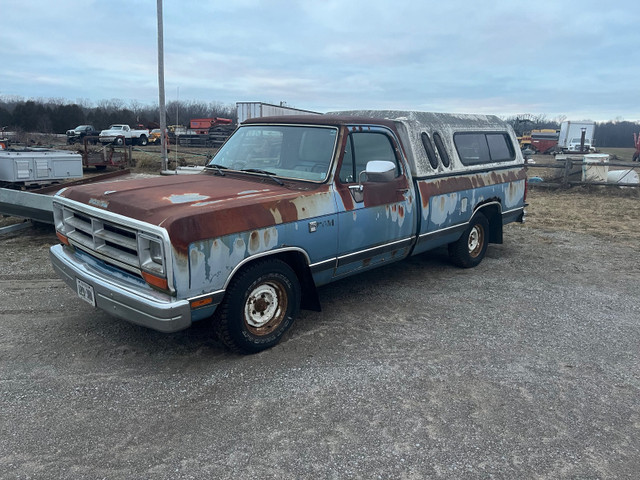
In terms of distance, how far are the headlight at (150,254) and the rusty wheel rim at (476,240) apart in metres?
4.74

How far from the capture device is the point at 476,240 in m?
7.11

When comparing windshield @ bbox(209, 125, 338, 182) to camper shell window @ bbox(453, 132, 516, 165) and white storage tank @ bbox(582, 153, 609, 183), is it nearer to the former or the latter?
camper shell window @ bbox(453, 132, 516, 165)

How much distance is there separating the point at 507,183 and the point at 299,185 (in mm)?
3996

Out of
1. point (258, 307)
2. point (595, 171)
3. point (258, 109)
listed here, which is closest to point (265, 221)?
point (258, 307)

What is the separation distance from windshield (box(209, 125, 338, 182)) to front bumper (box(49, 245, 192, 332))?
1.76 meters

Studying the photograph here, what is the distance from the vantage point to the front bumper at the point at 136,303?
Result: 11.2ft

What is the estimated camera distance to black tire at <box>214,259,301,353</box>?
3834 mm

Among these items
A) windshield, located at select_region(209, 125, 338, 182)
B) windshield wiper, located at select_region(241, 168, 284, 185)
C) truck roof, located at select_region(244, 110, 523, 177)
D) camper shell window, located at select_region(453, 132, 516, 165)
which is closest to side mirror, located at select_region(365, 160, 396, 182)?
windshield, located at select_region(209, 125, 338, 182)

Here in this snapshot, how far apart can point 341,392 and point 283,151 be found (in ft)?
8.11

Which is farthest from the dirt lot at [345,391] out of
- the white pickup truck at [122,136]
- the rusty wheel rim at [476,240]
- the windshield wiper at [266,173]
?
the white pickup truck at [122,136]

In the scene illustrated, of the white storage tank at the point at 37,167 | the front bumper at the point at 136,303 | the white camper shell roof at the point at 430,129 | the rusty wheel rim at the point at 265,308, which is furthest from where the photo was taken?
the white storage tank at the point at 37,167

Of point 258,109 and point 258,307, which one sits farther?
point 258,109

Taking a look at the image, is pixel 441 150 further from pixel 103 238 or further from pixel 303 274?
pixel 103 238

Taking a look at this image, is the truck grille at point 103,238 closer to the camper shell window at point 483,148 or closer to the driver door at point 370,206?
the driver door at point 370,206
